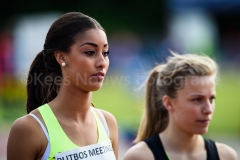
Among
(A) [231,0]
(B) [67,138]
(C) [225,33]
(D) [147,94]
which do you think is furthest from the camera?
(C) [225,33]

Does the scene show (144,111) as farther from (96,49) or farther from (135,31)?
(135,31)

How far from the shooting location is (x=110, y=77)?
13.8m

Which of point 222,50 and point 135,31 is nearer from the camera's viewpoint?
point 222,50

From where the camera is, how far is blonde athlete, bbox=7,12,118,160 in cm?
314

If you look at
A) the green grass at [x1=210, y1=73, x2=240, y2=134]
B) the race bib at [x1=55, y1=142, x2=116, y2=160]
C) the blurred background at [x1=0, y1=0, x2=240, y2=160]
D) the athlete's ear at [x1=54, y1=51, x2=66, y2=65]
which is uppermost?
the blurred background at [x1=0, y1=0, x2=240, y2=160]

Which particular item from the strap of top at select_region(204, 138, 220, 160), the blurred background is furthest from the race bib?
the blurred background

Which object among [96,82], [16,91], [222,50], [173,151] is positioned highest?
[222,50]

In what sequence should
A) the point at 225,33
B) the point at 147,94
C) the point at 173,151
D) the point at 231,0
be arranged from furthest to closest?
the point at 225,33
the point at 231,0
the point at 147,94
the point at 173,151

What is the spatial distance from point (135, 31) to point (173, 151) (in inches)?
633

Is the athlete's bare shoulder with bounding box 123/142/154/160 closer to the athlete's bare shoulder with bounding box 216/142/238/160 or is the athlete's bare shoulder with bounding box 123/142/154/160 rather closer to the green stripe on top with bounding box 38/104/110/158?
the athlete's bare shoulder with bounding box 216/142/238/160

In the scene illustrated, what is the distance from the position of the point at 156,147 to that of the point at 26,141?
133cm

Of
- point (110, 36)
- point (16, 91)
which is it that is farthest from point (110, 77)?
point (110, 36)

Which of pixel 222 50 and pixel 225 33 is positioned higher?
pixel 225 33

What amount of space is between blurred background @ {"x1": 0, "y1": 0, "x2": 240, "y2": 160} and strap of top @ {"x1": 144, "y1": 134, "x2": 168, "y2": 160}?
372 cm
